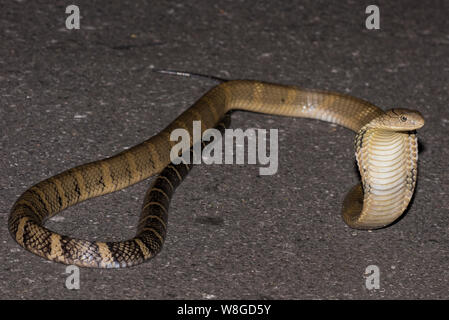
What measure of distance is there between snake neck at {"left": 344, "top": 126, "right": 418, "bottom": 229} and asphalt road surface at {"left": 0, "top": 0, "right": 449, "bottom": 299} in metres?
0.41

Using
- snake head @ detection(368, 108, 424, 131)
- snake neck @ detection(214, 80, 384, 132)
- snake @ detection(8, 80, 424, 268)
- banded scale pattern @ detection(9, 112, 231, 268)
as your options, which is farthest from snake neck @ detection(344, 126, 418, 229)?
snake neck @ detection(214, 80, 384, 132)

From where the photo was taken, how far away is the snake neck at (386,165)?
557cm

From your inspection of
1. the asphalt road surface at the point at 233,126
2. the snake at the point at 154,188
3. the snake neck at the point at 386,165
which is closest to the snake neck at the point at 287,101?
the asphalt road surface at the point at 233,126

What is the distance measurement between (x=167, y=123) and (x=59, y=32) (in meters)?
2.13

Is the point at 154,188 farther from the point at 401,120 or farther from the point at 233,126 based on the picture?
the point at 401,120

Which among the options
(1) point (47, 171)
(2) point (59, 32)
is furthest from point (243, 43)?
(1) point (47, 171)

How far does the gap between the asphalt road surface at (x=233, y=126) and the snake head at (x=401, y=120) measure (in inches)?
37.4

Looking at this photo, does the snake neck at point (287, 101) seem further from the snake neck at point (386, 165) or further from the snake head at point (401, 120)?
the snake head at point (401, 120)

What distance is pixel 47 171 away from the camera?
21.0 ft

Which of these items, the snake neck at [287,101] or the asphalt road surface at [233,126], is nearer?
the asphalt road surface at [233,126]

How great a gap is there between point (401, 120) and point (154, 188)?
1.92 metres

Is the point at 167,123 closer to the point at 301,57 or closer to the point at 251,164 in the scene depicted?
the point at 251,164

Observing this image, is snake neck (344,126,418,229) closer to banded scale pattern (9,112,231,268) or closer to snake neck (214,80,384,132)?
banded scale pattern (9,112,231,268)

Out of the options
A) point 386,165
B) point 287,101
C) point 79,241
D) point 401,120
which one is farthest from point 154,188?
point 287,101
